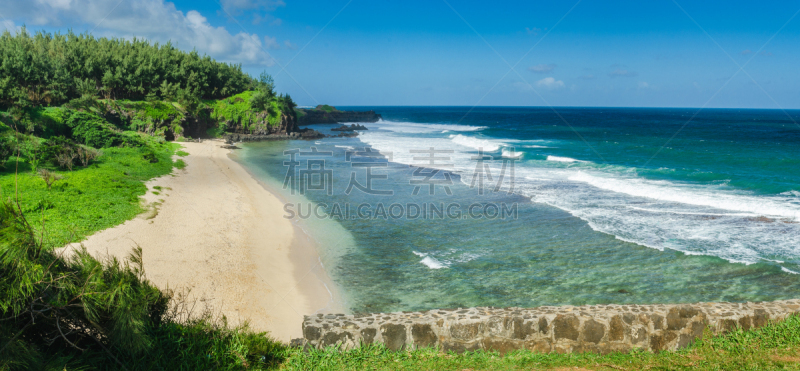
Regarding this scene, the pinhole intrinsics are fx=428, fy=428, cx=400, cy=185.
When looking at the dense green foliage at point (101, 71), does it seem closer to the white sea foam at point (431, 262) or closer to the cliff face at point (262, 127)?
the cliff face at point (262, 127)

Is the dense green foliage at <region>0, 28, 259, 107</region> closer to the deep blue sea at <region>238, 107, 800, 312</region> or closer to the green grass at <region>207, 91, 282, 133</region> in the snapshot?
the green grass at <region>207, 91, 282, 133</region>

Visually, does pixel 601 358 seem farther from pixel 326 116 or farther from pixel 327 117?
pixel 326 116

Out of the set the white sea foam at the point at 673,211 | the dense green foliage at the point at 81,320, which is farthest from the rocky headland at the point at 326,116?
the dense green foliage at the point at 81,320

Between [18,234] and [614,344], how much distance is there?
7141 mm

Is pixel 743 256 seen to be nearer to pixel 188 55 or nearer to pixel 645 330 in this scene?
pixel 645 330

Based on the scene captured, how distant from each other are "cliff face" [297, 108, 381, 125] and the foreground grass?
2692 inches

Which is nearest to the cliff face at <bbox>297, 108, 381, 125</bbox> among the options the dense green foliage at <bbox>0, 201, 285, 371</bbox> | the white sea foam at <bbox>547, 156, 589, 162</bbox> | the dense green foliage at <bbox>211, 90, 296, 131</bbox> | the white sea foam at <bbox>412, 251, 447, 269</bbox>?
the dense green foliage at <bbox>211, 90, 296, 131</bbox>

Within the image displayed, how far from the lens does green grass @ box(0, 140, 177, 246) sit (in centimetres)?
1184

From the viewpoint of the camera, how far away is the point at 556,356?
5.91 m

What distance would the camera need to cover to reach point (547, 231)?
47.3 feet

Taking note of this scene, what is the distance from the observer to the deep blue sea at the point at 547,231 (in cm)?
1012

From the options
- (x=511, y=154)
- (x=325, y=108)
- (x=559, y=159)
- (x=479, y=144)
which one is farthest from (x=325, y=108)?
(x=559, y=159)

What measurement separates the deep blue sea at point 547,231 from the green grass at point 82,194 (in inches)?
228

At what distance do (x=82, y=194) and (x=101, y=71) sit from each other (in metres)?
29.0
